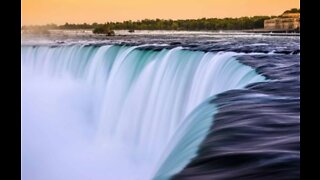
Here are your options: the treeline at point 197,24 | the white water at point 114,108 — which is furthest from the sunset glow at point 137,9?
the white water at point 114,108

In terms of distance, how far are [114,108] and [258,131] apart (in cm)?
67

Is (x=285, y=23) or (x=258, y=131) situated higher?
(x=285, y=23)

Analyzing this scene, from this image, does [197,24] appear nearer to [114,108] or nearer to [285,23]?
[285,23]

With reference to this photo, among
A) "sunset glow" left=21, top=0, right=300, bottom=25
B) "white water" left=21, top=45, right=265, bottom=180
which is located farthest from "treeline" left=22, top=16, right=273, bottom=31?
"white water" left=21, top=45, right=265, bottom=180

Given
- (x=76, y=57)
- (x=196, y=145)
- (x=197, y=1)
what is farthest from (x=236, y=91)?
(x=76, y=57)

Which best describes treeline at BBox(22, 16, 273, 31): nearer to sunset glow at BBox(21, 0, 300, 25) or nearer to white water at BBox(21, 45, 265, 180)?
sunset glow at BBox(21, 0, 300, 25)

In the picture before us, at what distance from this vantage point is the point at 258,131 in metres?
1.77

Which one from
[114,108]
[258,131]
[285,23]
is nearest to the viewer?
[258,131]

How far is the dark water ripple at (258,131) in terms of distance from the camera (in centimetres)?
151

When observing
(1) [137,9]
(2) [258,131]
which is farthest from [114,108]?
(2) [258,131]

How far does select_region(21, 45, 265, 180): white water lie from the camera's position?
2168mm

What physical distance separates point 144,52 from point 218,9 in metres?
0.44

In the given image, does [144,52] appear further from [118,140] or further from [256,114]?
[256,114]
